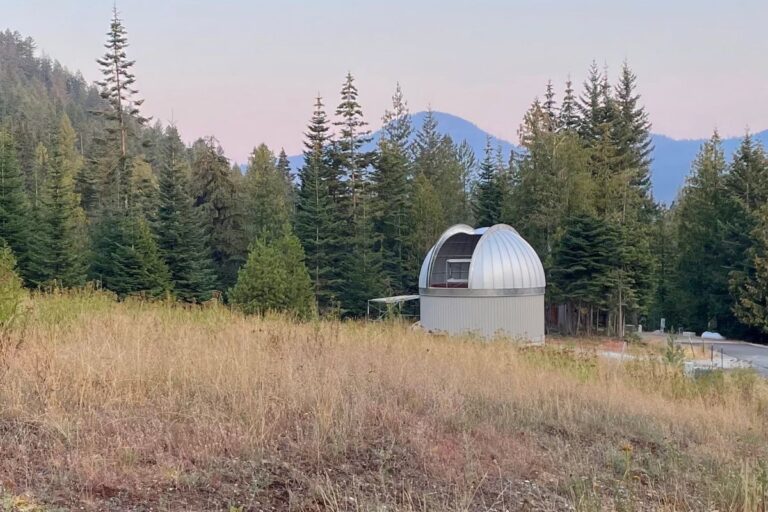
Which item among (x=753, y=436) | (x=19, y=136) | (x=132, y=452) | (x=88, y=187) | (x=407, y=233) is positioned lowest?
(x=753, y=436)

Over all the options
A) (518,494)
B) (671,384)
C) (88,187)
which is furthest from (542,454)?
(88,187)

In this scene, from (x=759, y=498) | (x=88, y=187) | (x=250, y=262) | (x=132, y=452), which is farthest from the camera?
(x=88, y=187)

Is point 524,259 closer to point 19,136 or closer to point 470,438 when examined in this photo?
point 470,438

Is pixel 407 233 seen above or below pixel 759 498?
above

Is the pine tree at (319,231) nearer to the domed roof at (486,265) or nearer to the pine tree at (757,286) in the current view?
the domed roof at (486,265)

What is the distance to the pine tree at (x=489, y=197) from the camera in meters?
34.6

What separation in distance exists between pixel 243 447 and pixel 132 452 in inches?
22.5

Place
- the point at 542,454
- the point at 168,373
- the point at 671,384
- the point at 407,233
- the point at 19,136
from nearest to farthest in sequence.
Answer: the point at 542,454 < the point at 168,373 < the point at 671,384 < the point at 407,233 < the point at 19,136

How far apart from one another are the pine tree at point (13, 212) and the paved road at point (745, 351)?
3081 centimetres

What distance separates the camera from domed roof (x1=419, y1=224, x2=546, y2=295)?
21.8m

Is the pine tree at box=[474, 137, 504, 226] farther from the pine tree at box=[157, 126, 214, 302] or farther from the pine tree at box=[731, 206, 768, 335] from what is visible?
the pine tree at box=[157, 126, 214, 302]

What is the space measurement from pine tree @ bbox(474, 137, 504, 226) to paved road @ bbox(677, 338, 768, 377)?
38.6 feet

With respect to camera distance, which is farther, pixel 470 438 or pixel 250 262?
pixel 250 262

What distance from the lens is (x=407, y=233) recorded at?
35.5 m
